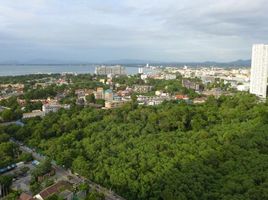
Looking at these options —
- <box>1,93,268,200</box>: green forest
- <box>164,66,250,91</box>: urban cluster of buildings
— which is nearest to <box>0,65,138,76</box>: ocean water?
<box>164,66,250,91</box>: urban cluster of buildings

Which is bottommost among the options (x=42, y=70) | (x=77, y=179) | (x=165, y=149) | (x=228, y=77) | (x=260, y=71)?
(x=77, y=179)

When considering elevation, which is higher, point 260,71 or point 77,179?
point 260,71

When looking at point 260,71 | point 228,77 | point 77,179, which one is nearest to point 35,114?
point 77,179

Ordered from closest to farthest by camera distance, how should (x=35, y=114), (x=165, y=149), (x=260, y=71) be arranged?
(x=165, y=149) < (x=35, y=114) < (x=260, y=71)

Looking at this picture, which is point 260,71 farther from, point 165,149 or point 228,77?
point 228,77

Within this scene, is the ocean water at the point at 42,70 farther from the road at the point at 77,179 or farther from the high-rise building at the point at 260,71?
the road at the point at 77,179

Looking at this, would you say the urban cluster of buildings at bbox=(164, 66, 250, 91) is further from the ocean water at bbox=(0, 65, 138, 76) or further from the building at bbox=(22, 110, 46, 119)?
the ocean water at bbox=(0, 65, 138, 76)
